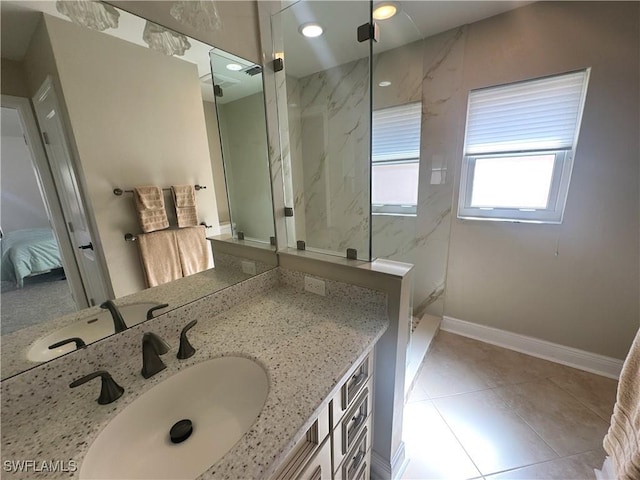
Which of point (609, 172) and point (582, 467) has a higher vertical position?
point (609, 172)

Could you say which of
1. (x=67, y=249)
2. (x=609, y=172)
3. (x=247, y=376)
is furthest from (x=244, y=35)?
(x=609, y=172)

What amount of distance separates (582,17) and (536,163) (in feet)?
A: 2.82

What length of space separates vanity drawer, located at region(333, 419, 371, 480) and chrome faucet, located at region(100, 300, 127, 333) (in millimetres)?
882

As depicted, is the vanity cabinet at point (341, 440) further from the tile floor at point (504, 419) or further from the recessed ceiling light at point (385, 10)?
the recessed ceiling light at point (385, 10)

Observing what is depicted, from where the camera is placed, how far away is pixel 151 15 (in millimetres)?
851

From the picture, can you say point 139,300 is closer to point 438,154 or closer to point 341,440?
point 341,440

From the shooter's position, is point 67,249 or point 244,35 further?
point 244,35

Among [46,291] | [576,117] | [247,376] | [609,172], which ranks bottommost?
[247,376]

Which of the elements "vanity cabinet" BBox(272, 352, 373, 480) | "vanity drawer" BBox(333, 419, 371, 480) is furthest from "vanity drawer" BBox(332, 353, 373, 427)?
"vanity drawer" BBox(333, 419, 371, 480)

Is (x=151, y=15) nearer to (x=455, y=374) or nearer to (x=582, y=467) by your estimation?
(x=455, y=374)

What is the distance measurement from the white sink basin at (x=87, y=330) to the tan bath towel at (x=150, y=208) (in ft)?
0.95

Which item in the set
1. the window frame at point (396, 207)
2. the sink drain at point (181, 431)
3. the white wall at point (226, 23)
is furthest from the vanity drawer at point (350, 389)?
the window frame at point (396, 207)

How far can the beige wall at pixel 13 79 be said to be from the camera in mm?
615

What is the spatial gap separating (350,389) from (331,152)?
1.77m
